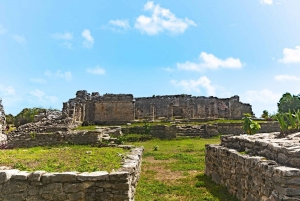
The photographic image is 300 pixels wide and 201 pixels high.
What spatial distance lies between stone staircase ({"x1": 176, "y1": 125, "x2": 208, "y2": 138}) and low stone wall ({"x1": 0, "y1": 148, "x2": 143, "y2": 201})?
18.9 metres

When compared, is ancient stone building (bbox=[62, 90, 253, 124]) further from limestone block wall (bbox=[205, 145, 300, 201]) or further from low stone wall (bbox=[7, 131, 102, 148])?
limestone block wall (bbox=[205, 145, 300, 201])

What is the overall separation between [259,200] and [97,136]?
902 centimetres

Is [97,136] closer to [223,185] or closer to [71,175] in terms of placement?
[223,185]

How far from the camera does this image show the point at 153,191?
811 cm

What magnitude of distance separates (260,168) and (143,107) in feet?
112

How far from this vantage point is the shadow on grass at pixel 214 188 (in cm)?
755

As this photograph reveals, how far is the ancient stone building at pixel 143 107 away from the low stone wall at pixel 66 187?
21.2 m

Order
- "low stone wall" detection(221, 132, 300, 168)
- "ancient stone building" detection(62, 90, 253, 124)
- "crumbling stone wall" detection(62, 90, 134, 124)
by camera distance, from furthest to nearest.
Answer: "crumbling stone wall" detection(62, 90, 134, 124) < "ancient stone building" detection(62, 90, 253, 124) < "low stone wall" detection(221, 132, 300, 168)

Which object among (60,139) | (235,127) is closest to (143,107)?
(235,127)

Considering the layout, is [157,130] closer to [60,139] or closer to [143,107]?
[60,139]

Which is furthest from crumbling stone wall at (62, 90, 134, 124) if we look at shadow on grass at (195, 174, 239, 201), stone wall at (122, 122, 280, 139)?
shadow on grass at (195, 174, 239, 201)

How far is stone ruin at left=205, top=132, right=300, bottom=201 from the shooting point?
4805 millimetres

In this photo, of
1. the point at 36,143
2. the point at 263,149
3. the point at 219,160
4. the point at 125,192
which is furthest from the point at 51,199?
the point at 36,143

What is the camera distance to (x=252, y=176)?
250 inches
